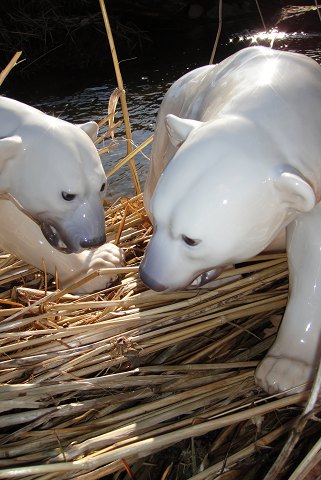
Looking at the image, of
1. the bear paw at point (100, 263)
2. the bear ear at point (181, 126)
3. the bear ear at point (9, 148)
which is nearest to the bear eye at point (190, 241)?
the bear ear at point (181, 126)

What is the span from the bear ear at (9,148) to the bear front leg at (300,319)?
64cm

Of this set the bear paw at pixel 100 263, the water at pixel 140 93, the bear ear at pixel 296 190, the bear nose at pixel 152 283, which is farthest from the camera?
the water at pixel 140 93

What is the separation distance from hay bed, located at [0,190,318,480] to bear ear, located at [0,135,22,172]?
35 centimetres

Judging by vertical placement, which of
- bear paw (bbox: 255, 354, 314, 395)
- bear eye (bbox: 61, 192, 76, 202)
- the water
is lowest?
the water

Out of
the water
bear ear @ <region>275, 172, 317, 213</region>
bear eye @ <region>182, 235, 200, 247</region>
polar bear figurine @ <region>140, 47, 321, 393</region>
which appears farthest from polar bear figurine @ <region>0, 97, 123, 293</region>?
the water

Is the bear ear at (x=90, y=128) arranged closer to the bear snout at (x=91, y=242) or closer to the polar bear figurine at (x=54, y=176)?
the polar bear figurine at (x=54, y=176)

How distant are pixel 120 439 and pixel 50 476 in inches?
6.0

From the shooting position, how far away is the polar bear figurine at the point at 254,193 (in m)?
1.19

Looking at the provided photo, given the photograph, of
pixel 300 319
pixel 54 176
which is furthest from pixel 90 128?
pixel 300 319

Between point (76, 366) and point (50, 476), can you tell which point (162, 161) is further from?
point (50, 476)

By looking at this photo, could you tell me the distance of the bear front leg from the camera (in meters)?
1.42

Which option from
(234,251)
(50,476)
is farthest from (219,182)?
(50,476)

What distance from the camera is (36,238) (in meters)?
1.84

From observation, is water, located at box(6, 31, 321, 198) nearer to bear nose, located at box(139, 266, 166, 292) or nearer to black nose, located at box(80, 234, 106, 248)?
black nose, located at box(80, 234, 106, 248)
